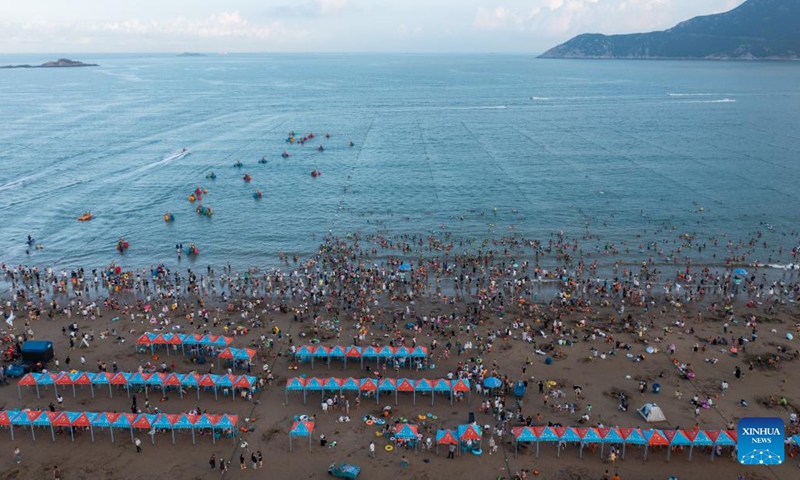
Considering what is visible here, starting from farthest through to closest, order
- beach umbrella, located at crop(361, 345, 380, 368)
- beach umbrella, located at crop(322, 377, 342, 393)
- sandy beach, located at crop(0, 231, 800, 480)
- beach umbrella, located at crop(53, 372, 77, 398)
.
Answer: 1. beach umbrella, located at crop(361, 345, 380, 368)
2. beach umbrella, located at crop(53, 372, 77, 398)
3. beach umbrella, located at crop(322, 377, 342, 393)
4. sandy beach, located at crop(0, 231, 800, 480)

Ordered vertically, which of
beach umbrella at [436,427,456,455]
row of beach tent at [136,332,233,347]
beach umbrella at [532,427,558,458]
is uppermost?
row of beach tent at [136,332,233,347]

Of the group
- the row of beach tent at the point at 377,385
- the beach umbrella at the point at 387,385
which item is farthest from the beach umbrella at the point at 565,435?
the beach umbrella at the point at 387,385

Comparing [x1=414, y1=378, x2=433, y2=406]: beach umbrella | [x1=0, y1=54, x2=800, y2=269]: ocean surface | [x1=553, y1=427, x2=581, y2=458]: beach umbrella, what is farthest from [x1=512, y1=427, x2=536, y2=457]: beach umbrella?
[x1=0, y1=54, x2=800, y2=269]: ocean surface

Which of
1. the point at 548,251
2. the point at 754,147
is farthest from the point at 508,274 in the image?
the point at 754,147

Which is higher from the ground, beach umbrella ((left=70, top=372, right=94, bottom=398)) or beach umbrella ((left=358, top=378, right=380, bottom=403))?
beach umbrella ((left=70, top=372, right=94, bottom=398))

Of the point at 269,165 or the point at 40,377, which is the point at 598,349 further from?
the point at 269,165

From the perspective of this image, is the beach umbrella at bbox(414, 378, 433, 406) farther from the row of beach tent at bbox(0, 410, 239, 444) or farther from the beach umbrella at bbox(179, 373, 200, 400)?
the beach umbrella at bbox(179, 373, 200, 400)

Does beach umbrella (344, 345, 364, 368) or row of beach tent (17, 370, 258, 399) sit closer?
row of beach tent (17, 370, 258, 399)
